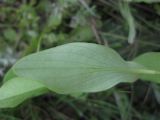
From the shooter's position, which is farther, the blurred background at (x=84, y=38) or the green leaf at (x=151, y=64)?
the blurred background at (x=84, y=38)

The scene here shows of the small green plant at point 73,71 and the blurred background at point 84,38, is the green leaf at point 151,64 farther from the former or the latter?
the blurred background at point 84,38

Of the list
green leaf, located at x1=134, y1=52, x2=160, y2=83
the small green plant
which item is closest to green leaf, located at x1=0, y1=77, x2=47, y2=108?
the small green plant

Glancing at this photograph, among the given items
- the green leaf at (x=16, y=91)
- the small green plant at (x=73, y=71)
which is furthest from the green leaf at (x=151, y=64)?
the green leaf at (x=16, y=91)

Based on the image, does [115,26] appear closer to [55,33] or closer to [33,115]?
[55,33]

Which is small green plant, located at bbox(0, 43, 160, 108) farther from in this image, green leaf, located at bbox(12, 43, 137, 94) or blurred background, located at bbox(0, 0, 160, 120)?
blurred background, located at bbox(0, 0, 160, 120)

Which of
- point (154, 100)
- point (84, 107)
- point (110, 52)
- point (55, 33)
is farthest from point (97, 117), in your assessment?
point (110, 52)

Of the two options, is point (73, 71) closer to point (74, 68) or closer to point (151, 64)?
point (74, 68)
